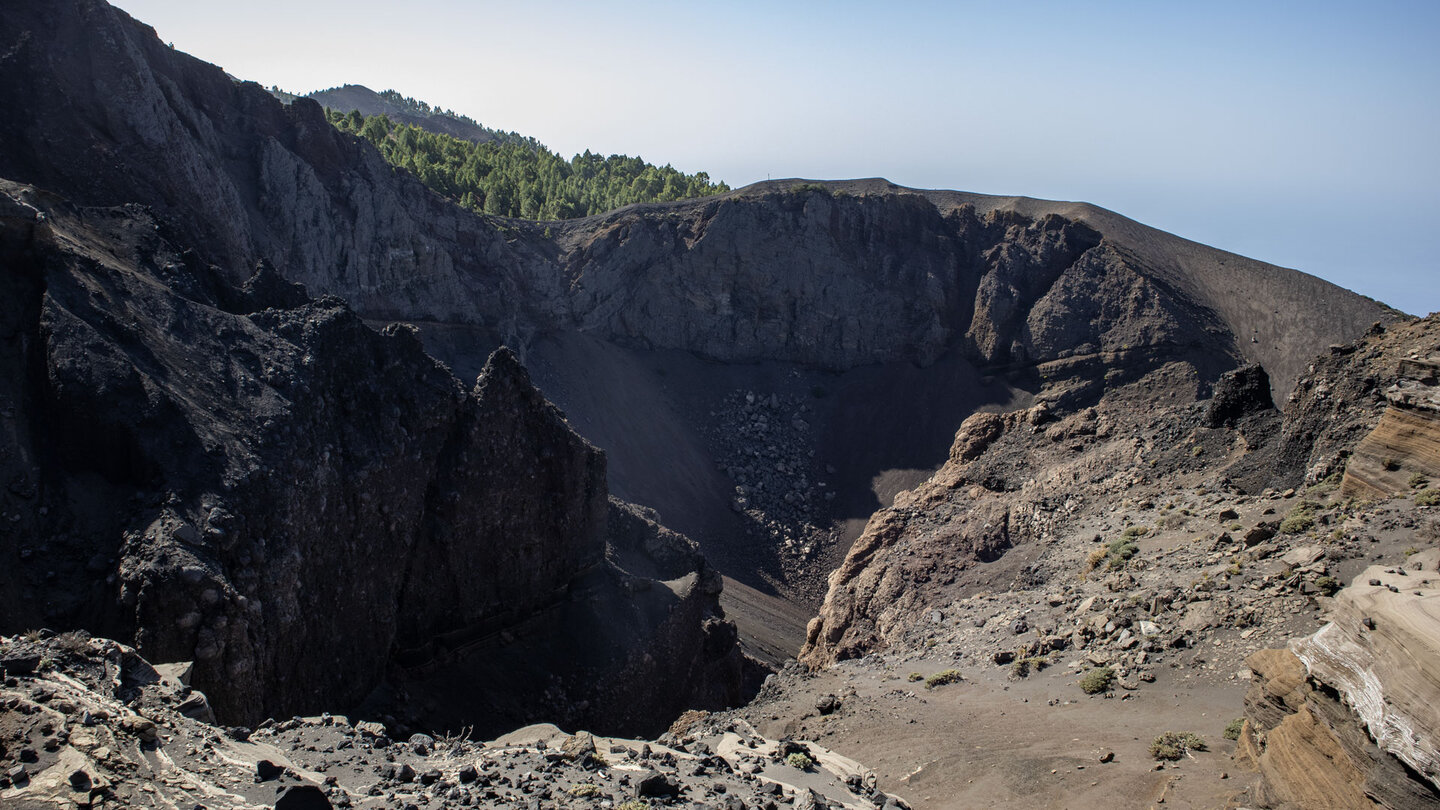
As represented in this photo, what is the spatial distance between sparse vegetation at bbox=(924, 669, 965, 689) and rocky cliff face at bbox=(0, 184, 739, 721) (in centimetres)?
896

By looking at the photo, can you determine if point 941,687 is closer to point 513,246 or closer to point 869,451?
point 869,451

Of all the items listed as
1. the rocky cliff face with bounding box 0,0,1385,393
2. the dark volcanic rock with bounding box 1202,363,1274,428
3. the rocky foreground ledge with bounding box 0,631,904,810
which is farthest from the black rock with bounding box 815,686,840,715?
the rocky cliff face with bounding box 0,0,1385,393

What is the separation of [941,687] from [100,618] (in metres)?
18.0

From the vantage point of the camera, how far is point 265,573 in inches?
690

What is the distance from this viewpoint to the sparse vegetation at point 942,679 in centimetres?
2273

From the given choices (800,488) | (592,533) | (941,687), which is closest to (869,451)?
(800,488)

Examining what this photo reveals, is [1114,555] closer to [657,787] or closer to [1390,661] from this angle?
[1390,661]

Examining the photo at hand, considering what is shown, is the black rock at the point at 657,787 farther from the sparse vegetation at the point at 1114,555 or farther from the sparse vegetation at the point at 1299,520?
the sparse vegetation at the point at 1114,555

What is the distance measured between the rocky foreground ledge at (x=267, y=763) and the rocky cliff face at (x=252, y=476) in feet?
8.61

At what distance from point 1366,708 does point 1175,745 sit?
678cm

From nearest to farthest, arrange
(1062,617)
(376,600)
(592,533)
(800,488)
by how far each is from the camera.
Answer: (376,600)
(1062,617)
(592,533)
(800,488)

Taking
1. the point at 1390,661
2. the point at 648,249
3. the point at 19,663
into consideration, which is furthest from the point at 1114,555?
the point at 648,249

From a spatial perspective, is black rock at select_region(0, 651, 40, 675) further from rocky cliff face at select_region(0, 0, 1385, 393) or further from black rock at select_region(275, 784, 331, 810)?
rocky cliff face at select_region(0, 0, 1385, 393)

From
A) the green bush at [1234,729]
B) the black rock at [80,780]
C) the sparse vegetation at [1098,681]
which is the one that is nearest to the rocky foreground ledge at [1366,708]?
the green bush at [1234,729]
